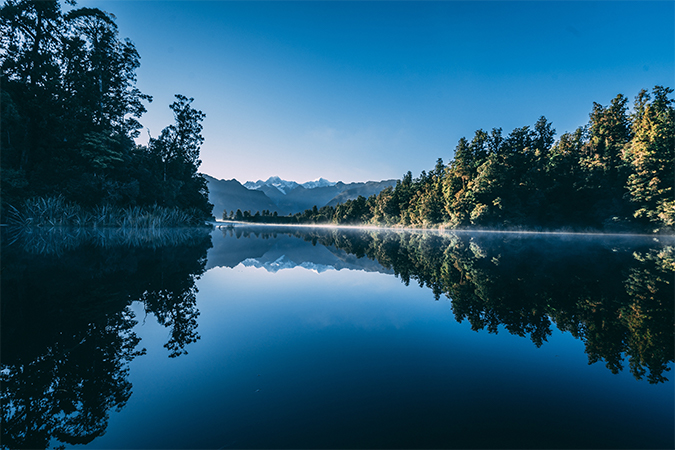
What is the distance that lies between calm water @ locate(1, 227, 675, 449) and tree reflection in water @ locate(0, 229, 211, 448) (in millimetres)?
18

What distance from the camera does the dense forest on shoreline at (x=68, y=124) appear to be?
20.8 m

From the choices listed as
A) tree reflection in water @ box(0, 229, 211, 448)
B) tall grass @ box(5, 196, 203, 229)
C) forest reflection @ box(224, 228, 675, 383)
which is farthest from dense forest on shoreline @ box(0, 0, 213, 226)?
forest reflection @ box(224, 228, 675, 383)

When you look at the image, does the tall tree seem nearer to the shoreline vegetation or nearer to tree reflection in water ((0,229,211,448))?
the shoreline vegetation

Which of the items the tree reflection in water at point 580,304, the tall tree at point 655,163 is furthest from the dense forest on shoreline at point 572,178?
the tree reflection in water at point 580,304

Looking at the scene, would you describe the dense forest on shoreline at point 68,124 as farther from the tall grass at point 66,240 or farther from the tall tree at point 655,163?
the tall tree at point 655,163

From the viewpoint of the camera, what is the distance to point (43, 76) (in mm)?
23297

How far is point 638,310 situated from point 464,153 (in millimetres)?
50326

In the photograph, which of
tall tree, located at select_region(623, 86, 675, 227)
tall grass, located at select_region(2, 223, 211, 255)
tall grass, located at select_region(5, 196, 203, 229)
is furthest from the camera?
tall tree, located at select_region(623, 86, 675, 227)

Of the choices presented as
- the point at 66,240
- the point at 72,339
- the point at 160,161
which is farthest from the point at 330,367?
the point at 160,161

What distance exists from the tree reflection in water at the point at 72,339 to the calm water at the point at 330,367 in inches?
0.7

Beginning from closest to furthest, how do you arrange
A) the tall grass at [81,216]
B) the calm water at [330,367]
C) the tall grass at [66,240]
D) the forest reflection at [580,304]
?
the calm water at [330,367] < the forest reflection at [580,304] < the tall grass at [66,240] < the tall grass at [81,216]

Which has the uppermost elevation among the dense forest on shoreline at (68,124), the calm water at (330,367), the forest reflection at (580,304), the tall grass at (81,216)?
the dense forest on shoreline at (68,124)

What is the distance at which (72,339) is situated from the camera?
3.22 m

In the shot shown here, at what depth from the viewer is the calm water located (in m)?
2.02
